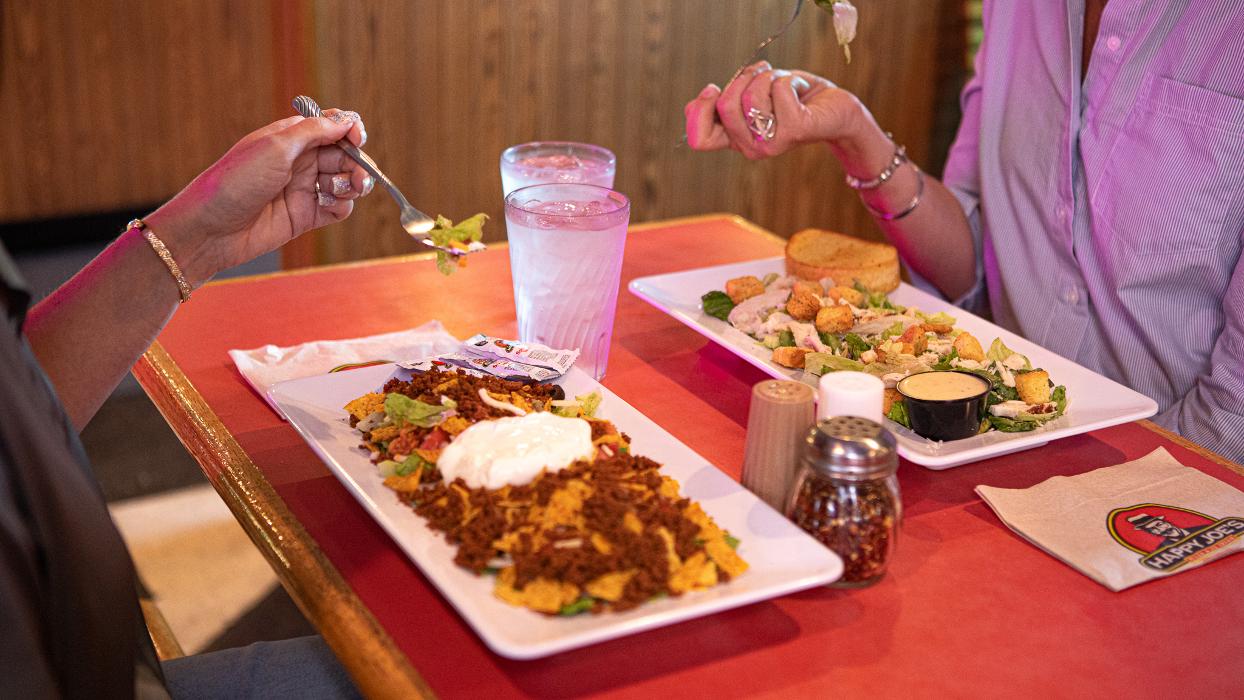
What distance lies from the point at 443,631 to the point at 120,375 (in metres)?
0.53

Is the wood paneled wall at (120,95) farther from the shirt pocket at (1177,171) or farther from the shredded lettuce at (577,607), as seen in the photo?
the shredded lettuce at (577,607)

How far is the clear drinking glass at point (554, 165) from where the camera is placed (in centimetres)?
169

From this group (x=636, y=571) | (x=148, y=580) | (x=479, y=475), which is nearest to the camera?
(x=636, y=571)

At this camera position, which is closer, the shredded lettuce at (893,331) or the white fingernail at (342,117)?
the white fingernail at (342,117)

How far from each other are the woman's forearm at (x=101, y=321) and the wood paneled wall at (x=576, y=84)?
223cm

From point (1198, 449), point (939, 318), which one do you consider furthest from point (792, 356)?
point (1198, 449)

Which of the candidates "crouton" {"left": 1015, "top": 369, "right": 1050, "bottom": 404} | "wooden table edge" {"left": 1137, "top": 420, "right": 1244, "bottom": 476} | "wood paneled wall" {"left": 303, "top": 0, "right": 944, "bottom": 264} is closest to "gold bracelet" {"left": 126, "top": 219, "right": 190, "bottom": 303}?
"crouton" {"left": 1015, "top": 369, "right": 1050, "bottom": 404}

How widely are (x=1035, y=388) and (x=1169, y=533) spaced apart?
0.80ft

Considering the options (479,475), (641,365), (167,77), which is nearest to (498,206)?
(167,77)

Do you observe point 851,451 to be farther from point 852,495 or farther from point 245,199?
point 245,199

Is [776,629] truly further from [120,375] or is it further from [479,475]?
[120,375]

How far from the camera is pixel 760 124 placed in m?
1.70

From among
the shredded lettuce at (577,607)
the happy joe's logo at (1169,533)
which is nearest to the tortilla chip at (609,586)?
the shredded lettuce at (577,607)

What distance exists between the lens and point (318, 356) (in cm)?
150
